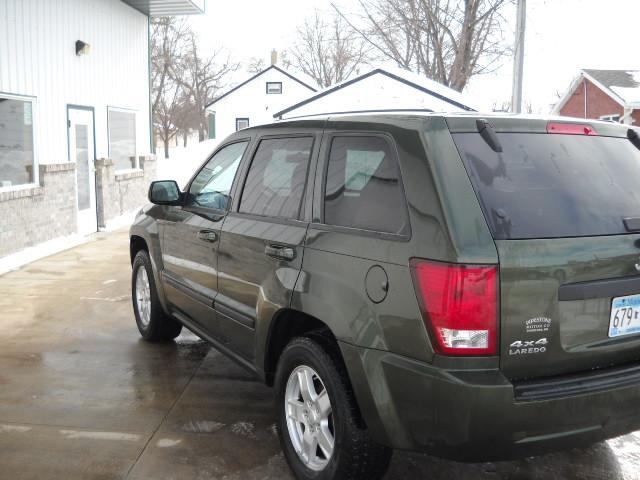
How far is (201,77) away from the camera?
2434 inches

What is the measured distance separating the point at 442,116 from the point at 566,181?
0.60 meters

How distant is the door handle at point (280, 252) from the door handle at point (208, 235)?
2.37ft

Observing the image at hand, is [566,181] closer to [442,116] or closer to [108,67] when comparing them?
[442,116]

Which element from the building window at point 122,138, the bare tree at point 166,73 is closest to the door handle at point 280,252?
the building window at point 122,138

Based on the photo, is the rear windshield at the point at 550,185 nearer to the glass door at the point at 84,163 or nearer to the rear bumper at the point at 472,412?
the rear bumper at the point at 472,412

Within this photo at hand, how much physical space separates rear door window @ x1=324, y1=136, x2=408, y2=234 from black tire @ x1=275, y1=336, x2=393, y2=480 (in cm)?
62

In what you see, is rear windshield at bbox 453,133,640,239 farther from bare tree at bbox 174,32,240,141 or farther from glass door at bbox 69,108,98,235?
bare tree at bbox 174,32,240,141

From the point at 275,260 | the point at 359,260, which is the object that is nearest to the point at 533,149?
the point at 359,260

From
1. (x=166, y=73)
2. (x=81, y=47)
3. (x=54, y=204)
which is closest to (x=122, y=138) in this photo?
(x=81, y=47)

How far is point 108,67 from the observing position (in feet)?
42.4

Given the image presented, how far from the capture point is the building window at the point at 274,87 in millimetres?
42094

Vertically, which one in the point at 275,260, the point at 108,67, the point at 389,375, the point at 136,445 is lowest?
the point at 136,445

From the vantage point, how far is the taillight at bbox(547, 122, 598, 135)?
117 inches

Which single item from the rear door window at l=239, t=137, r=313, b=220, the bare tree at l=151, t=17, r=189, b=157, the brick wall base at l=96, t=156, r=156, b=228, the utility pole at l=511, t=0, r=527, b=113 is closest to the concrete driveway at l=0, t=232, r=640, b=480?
the rear door window at l=239, t=137, r=313, b=220
